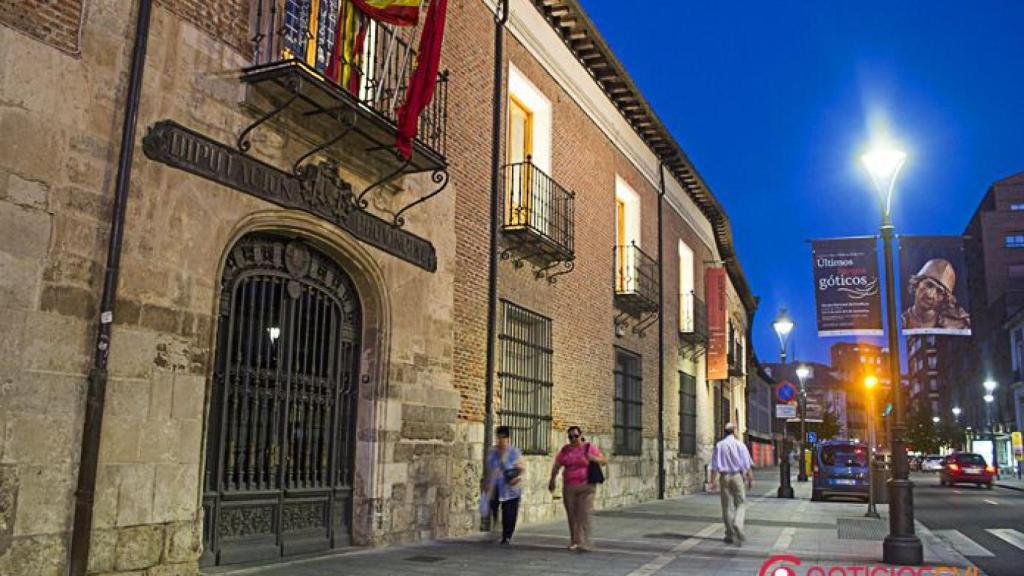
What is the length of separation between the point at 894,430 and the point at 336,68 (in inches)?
314

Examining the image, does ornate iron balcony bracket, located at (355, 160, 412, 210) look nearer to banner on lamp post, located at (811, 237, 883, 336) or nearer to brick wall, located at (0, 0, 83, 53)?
brick wall, located at (0, 0, 83, 53)

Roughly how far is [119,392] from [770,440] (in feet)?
243

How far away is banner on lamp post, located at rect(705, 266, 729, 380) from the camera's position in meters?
27.1

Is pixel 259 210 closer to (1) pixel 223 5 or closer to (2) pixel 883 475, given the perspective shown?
(1) pixel 223 5

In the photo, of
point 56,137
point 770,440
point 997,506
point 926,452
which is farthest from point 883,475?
point 926,452

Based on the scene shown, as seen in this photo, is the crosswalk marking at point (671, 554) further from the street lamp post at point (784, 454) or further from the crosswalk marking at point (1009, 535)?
the street lamp post at point (784, 454)

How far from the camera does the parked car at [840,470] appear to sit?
22.1 metres

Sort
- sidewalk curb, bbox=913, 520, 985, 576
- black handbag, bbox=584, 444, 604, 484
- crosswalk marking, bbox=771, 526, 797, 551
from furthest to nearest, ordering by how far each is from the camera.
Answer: crosswalk marking, bbox=771, 526, 797, 551
black handbag, bbox=584, 444, 604, 484
sidewalk curb, bbox=913, 520, 985, 576

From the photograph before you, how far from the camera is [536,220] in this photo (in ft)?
47.7

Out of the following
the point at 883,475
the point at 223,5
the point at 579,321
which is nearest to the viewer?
the point at 223,5

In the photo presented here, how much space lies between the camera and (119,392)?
681cm

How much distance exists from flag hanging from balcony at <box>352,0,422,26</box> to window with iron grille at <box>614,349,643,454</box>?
440 inches
